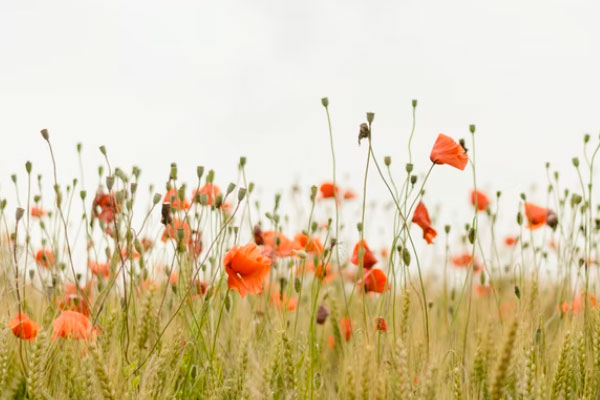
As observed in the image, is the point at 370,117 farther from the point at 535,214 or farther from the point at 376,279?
the point at 535,214

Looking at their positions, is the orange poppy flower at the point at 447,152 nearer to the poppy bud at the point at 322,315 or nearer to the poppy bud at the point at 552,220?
the poppy bud at the point at 322,315

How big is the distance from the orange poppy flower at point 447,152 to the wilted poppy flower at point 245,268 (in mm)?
729

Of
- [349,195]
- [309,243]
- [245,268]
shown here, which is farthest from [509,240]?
[245,268]

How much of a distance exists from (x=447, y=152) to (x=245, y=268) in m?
0.83

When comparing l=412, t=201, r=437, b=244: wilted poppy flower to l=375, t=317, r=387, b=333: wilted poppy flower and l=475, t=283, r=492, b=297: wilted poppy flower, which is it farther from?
l=475, t=283, r=492, b=297: wilted poppy flower

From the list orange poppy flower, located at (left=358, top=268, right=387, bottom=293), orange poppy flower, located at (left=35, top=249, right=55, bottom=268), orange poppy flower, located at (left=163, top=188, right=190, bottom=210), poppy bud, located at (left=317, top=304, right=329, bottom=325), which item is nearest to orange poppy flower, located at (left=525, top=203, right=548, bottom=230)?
orange poppy flower, located at (left=358, top=268, right=387, bottom=293)

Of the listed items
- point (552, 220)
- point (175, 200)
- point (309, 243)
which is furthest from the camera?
point (552, 220)

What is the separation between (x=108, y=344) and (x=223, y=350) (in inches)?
17.4

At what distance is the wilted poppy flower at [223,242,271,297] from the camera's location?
2760 millimetres

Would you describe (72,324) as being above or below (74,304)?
above

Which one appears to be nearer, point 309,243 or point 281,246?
point 281,246

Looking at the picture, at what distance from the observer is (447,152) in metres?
2.87

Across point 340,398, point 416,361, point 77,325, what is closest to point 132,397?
point 77,325

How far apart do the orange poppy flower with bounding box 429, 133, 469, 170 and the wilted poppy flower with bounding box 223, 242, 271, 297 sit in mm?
729
